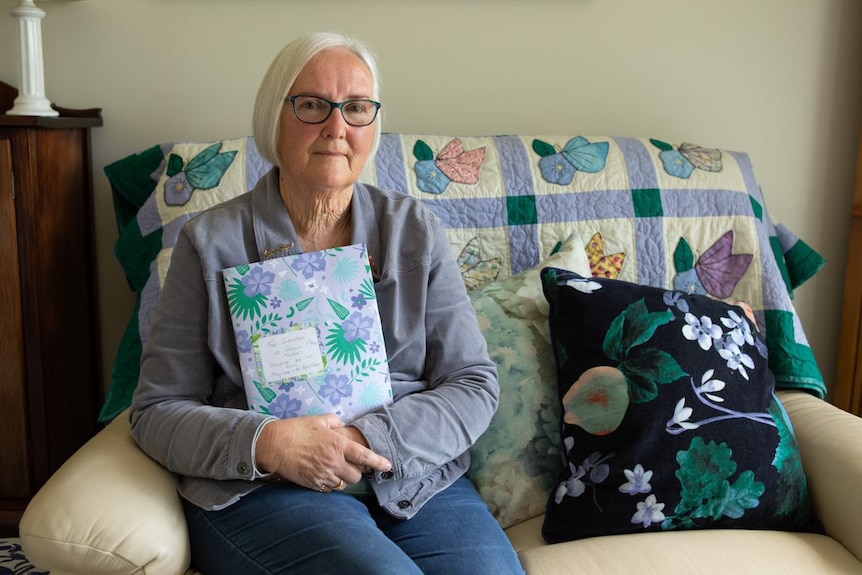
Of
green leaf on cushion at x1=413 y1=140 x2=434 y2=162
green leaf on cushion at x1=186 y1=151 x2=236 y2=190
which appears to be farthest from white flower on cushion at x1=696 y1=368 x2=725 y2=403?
green leaf on cushion at x1=186 y1=151 x2=236 y2=190

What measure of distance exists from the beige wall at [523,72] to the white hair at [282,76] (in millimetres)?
695

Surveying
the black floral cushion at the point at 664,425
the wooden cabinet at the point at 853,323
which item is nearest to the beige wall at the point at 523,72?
the wooden cabinet at the point at 853,323

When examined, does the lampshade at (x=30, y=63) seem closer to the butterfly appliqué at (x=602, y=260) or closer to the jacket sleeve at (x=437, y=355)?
the jacket sleeve at (x=437, y=355)

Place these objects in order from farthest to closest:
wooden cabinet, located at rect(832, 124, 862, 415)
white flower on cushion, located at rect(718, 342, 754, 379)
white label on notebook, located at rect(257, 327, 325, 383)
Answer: wooden cabinet, located at rect(832, 124, 862, 415) < white flower on cushion, located at rect(718, 342, 754, 379) < white label on notebook, located at rect(257, 327, 325, 383)

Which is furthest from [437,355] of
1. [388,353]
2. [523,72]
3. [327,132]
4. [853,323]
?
[853,323]

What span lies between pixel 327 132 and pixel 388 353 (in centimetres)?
38

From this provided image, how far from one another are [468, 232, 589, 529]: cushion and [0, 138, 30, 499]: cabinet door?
3.40ft

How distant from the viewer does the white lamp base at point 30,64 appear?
1889mm

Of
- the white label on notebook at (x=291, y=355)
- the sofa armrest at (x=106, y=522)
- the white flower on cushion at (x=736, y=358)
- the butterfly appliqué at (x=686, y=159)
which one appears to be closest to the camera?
the sofa armrest at (x=106, y=522)

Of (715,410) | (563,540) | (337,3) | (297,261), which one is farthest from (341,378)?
(337,3)

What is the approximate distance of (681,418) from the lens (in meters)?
1.41

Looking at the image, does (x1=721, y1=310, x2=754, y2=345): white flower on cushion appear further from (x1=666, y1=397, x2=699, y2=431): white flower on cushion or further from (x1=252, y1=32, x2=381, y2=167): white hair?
(x1=252, y1=32, x2=381, y2=167): white hair

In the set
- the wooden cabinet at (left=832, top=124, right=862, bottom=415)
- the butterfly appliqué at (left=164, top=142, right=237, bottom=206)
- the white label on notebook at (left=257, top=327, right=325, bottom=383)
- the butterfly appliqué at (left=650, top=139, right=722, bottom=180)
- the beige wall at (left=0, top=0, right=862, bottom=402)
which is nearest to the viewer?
the white label on notebook at (left=257, top=327, right=325, bottom=383)

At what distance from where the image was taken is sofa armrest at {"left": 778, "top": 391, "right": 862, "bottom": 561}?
54.0 inches
